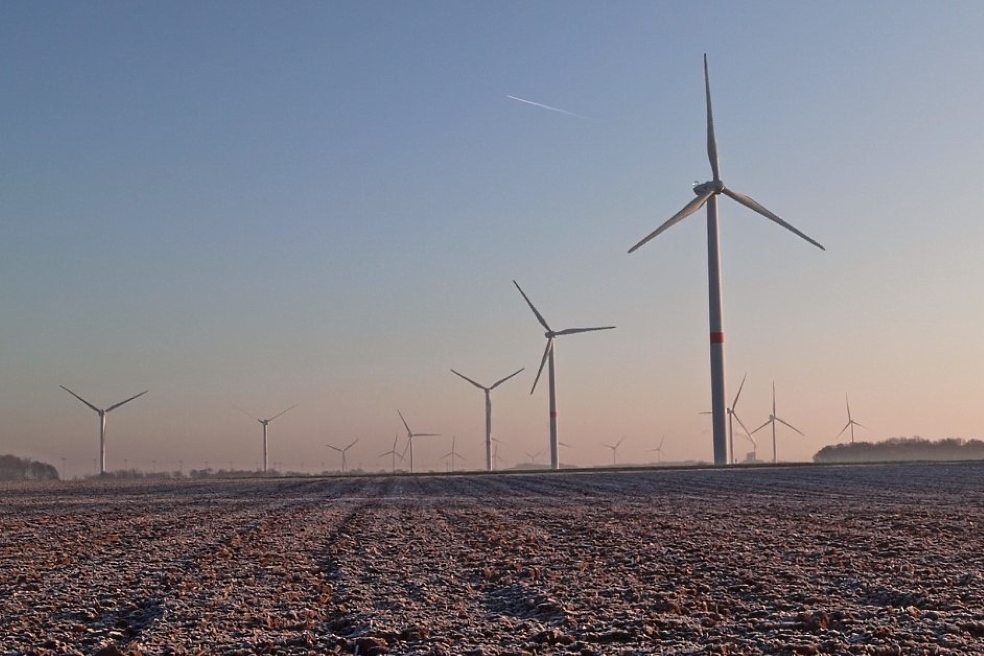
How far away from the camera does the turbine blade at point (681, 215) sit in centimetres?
8769

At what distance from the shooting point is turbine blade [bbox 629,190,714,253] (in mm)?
87688

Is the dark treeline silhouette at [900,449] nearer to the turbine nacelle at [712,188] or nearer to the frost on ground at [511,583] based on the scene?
the turbine nacelle at [712,188]

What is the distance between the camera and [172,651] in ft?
38.7

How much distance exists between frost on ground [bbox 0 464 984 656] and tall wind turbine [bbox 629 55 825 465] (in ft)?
181

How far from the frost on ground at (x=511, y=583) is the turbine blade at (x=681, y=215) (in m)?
56.0

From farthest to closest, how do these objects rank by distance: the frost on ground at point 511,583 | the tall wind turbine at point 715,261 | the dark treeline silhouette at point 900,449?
1. the dark treeline silhouette at point 900,449
2. the tall wind turbine at point 715,261
3. the frost on ground at point 511,583

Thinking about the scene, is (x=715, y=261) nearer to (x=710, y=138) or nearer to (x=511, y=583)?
(x=710, y=138)

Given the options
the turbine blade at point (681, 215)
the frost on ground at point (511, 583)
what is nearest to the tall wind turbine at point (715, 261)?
the turbine blade at point (681, 215)

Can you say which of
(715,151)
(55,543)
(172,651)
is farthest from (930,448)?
(172,651)

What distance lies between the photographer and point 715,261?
8831cm

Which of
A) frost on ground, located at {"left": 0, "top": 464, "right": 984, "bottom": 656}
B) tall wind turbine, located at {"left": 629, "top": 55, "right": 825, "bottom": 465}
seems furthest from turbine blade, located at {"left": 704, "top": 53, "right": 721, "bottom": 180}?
frost on ground, located at {"left": 0, "top": 464, "right": 984, "bottom": 656}

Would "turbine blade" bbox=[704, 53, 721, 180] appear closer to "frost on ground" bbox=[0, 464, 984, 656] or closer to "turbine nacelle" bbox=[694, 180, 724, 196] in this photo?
"turbine nacelle" bbox=[694, 180, 724, 196]

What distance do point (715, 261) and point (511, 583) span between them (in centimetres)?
7433

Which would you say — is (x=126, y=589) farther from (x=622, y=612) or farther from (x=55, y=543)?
(x=55, y=543)
